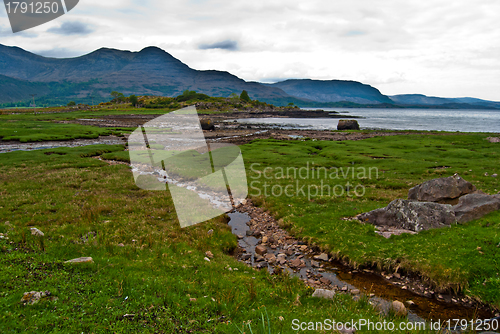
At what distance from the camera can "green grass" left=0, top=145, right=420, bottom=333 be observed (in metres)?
7.68

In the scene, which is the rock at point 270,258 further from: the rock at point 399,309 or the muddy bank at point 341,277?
the rock at point 399,309

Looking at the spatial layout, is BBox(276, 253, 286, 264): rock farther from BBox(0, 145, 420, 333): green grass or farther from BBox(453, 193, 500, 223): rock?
BBox(453, 193, 500, 223): rock

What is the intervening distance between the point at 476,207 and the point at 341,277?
32.2 feet

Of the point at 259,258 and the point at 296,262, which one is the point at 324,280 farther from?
the point at 259,258

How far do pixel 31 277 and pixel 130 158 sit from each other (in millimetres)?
39002

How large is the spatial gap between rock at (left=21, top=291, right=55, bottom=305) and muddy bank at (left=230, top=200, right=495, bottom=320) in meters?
9.70

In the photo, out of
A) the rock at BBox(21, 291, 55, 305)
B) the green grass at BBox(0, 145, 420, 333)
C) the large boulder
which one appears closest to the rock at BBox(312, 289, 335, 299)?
the green grass at BBox(0, 145, 420, 333)

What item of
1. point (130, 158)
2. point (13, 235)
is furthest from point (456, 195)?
point (130, 158)

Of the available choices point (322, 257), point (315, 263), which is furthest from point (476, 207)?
point (315, 263)

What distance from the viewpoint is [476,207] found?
51.9ft

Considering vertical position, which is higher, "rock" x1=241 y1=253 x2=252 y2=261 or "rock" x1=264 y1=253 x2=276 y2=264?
"rock" x1=264 y1=253 x2=276 y2=264

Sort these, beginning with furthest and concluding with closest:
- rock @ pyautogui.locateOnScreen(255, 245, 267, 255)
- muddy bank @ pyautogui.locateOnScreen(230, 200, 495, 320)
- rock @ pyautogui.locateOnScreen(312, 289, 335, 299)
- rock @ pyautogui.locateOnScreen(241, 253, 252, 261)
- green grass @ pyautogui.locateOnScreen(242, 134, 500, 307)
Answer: rock @ pyautogui.locateOnScreen(255, 245, 267, 255), rock @ pyautogui.locateOnScreen(241, 253, 252, 261), green grass @ pyautogui.locateOnScreen(242, 134, 500, 307), muddy bank @ pyautogui.locateOnScreen(230, 200, 495, 320), rock @ pyautogui.locateOnScreen(312, 289, 335, 299)

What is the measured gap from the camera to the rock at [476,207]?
15.7 meters

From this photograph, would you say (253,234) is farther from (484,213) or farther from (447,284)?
(484,213)
